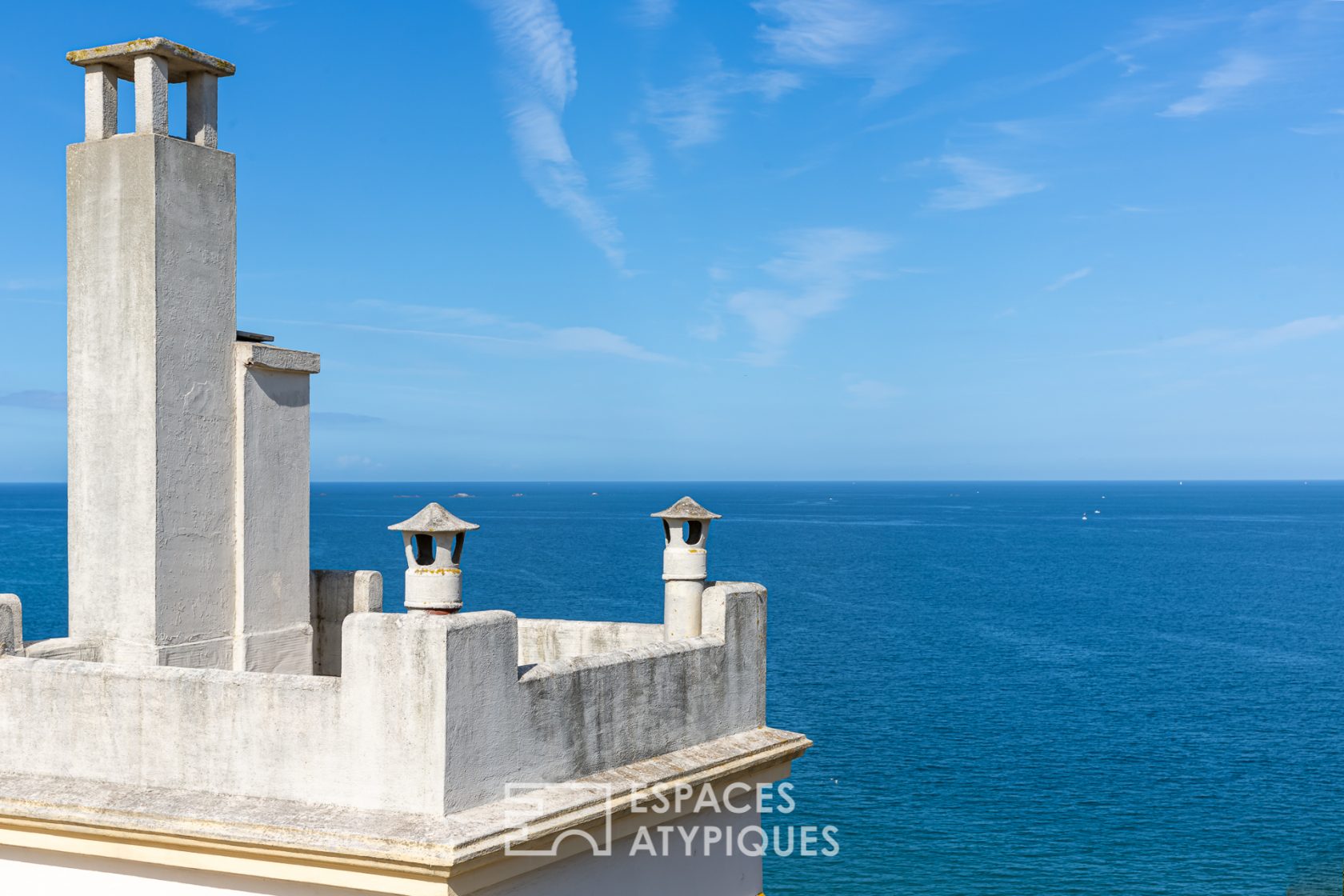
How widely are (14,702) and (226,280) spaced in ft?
12.5

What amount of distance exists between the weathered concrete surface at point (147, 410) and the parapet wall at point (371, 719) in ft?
3.56

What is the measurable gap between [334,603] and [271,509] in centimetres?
176

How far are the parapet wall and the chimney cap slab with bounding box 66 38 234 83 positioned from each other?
517cm

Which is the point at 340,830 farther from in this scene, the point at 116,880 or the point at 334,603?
the point at 334,603

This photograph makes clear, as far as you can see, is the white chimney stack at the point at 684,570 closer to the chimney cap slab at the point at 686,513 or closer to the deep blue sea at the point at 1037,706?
the chimney cap slab at the point at 686,513

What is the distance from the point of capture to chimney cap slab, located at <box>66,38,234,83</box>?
1055 cm

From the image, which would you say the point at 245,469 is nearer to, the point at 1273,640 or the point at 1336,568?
the point at 1273,640

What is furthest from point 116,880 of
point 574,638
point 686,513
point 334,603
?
point 686,513

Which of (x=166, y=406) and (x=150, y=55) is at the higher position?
(x=150, y=55)

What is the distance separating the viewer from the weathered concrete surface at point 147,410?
32.1ft

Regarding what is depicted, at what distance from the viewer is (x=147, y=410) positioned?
32.0ft

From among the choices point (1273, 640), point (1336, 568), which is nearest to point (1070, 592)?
point (1273, 640)

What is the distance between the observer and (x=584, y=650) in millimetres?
11672

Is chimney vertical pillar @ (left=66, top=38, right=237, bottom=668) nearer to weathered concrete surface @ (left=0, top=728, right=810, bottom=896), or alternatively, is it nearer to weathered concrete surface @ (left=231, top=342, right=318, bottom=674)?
weathered concrete surface @ (left=231, top=342, right=318, bottom=674)
